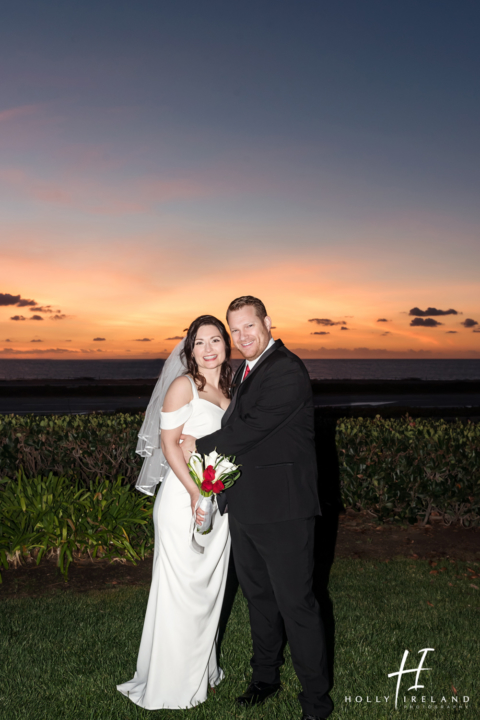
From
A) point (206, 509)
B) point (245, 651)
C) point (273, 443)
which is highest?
point (273, 443)

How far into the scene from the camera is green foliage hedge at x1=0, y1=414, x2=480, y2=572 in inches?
245

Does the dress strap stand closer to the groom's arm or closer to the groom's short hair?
the groom's arm

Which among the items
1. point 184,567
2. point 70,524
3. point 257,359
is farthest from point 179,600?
point 70,524

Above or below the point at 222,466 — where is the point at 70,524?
below

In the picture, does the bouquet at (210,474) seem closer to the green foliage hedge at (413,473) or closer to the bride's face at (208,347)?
the bride's face at (208,347)

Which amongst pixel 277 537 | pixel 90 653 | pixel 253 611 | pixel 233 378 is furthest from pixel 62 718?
pixel 233 378

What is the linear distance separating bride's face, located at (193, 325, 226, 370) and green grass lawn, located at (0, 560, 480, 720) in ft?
7.73

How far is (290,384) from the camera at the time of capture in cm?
343

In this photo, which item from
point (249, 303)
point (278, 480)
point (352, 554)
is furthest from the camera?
point (352, 554)

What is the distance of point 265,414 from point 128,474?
4.94 metres

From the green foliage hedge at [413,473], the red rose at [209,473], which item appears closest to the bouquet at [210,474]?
the red rose at [209,473]

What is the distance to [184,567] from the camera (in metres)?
3.68

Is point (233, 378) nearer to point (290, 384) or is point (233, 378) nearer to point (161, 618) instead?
point (290, 384)

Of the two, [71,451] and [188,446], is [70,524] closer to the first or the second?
[71,451]
